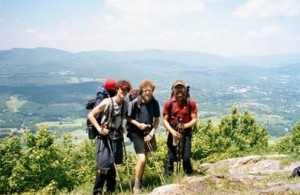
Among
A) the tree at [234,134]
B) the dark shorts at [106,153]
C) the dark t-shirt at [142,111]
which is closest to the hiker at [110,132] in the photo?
the dark shorts at [106,153]

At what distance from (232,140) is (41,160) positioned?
2177 centimetres

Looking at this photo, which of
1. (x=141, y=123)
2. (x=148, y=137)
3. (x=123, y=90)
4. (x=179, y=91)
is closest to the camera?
(x=123, y=90)

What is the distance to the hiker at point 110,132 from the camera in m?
7.88

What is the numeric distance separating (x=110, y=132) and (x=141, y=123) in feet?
2.64

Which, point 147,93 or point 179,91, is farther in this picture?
point 179,91

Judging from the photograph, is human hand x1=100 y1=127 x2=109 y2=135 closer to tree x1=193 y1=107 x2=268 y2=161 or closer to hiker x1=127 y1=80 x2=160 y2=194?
hiker x1=127 y1=80 x2=160 y2=194

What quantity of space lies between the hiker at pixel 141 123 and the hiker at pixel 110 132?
0.99 feet

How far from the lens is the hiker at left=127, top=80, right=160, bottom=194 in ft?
27.6

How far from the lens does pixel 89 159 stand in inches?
1731

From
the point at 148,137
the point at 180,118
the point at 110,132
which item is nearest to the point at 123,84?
the point at 110,132

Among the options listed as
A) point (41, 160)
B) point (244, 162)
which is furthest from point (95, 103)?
point (41, 160)

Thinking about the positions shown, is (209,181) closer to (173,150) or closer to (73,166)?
(173,150)

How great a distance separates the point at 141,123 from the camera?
8.54m

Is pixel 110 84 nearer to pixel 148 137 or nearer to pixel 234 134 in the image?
pixel 148 137
